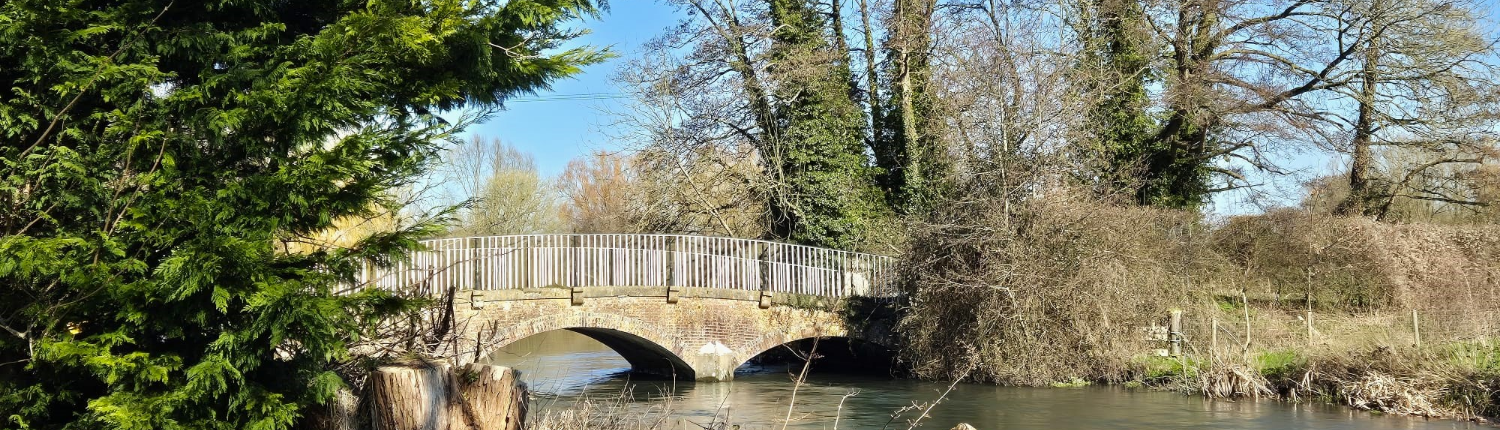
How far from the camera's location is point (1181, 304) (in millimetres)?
16750

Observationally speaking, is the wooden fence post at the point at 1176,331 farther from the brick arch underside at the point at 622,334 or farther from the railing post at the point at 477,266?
the railing post at the point at 477,266

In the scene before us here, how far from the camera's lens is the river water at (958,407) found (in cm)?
1170

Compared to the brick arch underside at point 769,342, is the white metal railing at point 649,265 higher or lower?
higher

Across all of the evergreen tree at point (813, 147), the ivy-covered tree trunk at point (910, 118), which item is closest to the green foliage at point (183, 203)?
the evergreen tree at point (813, 147)

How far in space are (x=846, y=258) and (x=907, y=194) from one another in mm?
2379

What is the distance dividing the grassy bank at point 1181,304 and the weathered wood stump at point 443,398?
10.6 m

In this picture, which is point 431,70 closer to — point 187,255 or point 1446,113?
point 187,255

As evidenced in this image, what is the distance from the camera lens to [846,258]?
66.5 ft

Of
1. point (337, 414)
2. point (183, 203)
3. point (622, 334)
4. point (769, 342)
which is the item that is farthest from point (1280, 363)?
point (183, 203)

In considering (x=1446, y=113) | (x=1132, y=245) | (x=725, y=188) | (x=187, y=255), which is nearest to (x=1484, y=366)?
(x=1132, y=245)

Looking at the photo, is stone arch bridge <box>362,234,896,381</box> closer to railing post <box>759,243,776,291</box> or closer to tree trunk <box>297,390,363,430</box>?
railing post <box>759,243,776,291</box>

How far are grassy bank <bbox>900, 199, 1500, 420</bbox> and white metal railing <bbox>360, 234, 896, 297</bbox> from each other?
7.18 ft

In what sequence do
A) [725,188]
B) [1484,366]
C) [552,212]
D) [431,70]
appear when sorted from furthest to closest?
1. [552,212]
2. [725,188]
3. [1484,366]
4. [431,70]

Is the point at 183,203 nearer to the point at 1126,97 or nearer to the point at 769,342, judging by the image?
the point at 769,342
